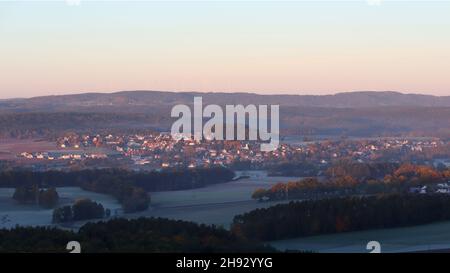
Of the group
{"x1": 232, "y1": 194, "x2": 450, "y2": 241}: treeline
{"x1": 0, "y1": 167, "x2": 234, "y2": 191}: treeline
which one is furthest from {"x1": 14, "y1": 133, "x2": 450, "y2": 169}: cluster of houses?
{"x1": 232, "y1": 194, "x2": 450, "y2": 241}: treeline

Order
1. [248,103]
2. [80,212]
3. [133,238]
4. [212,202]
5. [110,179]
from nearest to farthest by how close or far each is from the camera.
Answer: [133,238], [80,212], [212,202], [110,179], [248,103]

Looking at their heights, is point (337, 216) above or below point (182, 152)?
below

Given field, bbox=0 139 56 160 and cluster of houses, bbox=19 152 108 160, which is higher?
field, bbox=0 139 56 160

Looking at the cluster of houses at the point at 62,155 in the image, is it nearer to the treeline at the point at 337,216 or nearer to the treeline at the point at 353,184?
the treeline at the point at 353,184

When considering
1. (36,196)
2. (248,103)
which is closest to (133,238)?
(36,196)

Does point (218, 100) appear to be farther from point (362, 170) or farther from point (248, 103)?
point (362, 170)

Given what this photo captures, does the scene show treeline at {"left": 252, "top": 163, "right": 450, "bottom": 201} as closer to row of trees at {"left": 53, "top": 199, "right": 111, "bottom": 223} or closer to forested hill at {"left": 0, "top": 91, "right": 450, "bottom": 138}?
row of trees at {"left": 53, "top": 199, "right": 111, "bottom": 223}
